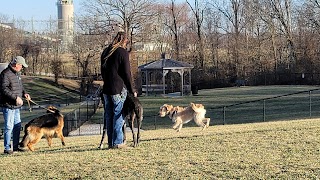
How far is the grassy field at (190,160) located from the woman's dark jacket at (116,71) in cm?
106

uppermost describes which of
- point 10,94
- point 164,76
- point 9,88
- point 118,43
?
point 118,43

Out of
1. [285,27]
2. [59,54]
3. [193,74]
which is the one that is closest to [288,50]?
[285,27]

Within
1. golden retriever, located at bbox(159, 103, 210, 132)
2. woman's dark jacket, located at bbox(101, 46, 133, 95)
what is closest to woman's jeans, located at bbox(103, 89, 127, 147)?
woman's dark jacket, located at bbox(101, 46, 133, 95)

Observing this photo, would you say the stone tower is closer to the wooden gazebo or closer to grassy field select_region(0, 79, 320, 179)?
the wooden gazebo

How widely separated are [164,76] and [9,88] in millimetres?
34404

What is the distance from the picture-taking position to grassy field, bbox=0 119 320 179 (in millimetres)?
5836

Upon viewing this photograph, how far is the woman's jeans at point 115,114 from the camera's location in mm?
7945

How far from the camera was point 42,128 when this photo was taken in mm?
9852

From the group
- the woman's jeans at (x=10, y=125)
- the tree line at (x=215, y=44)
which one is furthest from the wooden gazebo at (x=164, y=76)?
the woman's jeans at (x=10, y=125)

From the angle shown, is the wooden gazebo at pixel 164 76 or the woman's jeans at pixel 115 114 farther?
the wooden gazebo at pixel 164 76

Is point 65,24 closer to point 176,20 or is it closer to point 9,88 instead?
point 176,20

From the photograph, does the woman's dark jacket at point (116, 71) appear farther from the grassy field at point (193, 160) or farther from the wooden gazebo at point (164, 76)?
the wooden gazebo at point (164, 76)

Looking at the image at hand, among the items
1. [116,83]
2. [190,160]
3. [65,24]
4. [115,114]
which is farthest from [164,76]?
[65,24]

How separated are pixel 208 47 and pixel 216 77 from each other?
775 cm
